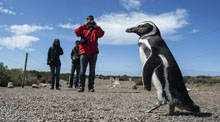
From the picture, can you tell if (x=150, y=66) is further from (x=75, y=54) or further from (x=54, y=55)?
(x=75, y=54)

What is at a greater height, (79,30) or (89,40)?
(79,30)

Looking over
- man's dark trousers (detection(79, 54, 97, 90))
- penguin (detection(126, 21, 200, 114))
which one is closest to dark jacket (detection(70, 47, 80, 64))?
man's dark trousers (detection(79, 54, 97, 90))

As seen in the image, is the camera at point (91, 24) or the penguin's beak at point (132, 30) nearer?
the penguin's beak at point (132, 30)

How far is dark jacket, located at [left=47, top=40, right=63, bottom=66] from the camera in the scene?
10117 millimetres

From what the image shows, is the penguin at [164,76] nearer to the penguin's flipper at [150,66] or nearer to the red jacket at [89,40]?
the penguin's flipper at [150,66]

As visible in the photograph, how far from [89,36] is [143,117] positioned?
15.9 feet

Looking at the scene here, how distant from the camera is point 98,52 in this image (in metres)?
8.42

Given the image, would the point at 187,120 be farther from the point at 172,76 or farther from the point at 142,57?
the point at 142,57

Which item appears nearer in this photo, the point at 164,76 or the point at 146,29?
the point at 164,76

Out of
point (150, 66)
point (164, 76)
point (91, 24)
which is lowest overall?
point (164, 76)

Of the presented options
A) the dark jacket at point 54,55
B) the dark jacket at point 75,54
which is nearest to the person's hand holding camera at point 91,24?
the dark jacket at point 54,55

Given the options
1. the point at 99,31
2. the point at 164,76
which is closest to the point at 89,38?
the point at 99,31

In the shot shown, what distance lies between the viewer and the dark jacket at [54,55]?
10.1 metres

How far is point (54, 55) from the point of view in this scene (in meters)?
10.2
